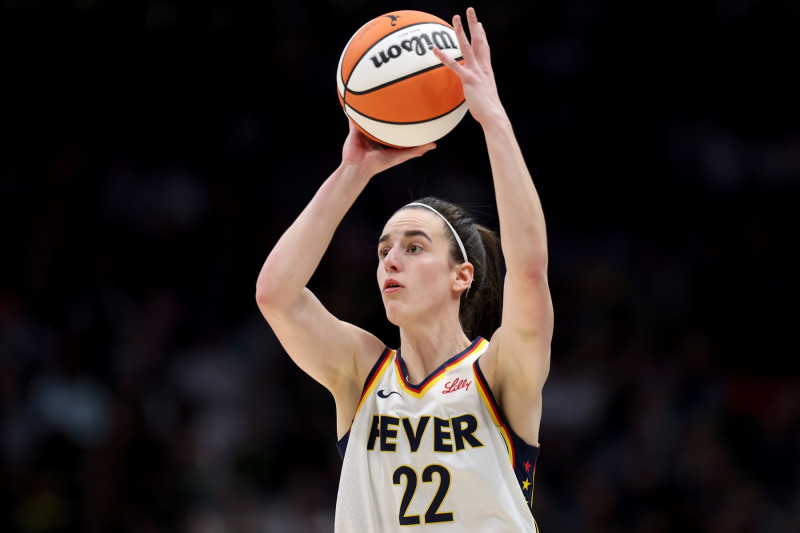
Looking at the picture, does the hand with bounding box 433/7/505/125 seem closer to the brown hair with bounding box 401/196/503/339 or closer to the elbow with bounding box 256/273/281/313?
the brown hair with bounding box 401/196/503/339

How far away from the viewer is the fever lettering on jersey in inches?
141

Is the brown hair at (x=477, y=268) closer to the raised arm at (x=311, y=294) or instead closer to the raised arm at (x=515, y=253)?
the raised arm at (x=311, y=294)

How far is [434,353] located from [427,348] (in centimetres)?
4

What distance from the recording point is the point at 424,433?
3621mm

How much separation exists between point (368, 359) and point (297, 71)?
6706 mm

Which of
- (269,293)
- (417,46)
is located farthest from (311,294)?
(417,46)

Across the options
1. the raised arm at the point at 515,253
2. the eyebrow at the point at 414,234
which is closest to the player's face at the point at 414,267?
the eyebrow at the point at 414,234

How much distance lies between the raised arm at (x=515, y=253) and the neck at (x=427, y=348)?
327mm

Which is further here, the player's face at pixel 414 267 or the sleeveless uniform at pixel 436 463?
the player's face at pixel 414 267

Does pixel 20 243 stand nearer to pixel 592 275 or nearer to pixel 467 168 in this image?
pixel 467 168

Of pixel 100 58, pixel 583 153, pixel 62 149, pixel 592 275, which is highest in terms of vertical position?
pixel 100 58

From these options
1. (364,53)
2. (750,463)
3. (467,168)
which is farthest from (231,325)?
(364,53)

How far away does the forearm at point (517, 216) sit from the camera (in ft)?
10.9

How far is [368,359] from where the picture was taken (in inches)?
155
